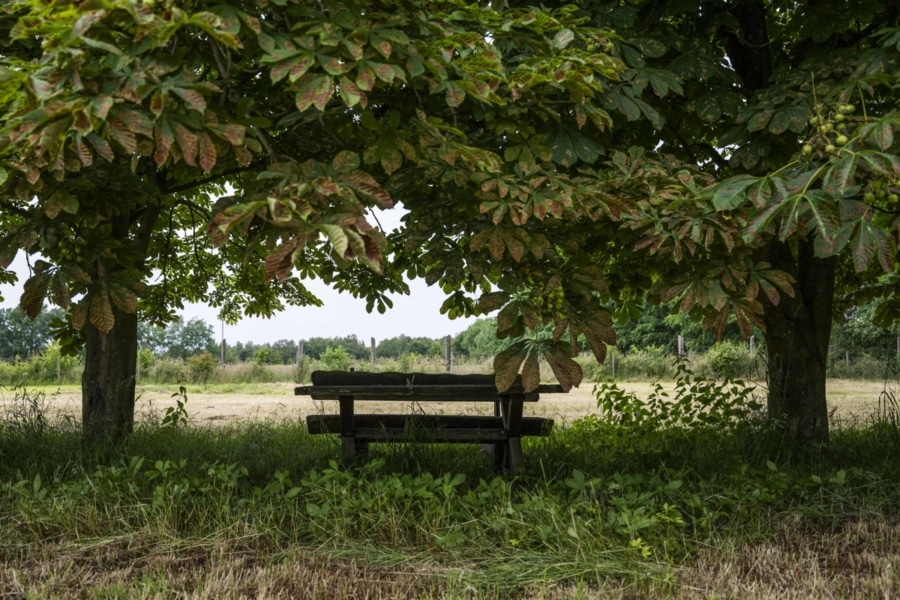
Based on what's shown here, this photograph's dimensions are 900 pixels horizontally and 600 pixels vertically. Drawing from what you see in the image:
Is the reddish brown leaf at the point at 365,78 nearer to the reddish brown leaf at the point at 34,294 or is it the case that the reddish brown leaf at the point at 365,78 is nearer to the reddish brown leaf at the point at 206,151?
the reddish brown leaf at the point at 206,151

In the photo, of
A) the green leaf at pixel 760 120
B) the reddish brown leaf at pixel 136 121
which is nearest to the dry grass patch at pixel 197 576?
the reddish brown leaf at pixel 136 121

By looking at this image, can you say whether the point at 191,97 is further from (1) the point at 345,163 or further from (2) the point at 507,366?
(2) the point at 507,366

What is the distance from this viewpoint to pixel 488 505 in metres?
3.74

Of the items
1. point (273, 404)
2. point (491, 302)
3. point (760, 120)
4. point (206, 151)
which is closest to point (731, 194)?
point (491, 302)

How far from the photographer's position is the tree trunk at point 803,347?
5383 mm

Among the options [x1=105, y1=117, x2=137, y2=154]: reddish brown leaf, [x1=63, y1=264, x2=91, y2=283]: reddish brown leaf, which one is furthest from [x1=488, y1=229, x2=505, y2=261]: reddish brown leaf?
[x1=63, y1=264, x2=91, y2=283]: reddish brown leaf

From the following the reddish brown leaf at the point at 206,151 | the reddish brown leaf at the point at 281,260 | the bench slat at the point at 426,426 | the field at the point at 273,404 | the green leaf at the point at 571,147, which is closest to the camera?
the reddish brown leaf at the point at 281,260

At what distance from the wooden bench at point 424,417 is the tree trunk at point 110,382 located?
1.51 m

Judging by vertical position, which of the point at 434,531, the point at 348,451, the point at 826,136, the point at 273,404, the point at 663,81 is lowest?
the point at 273,404

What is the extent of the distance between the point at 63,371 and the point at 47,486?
18.0 metres

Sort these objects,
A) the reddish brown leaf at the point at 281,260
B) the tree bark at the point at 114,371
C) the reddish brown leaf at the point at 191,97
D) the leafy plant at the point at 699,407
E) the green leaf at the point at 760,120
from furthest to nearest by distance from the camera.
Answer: the leafy plant at the point at 699,407
the tree bark at the point at 114,371
the green leaf at the point at 760,120
the reddish brown leaf at the point at 191,97
the reddish brown leaf at the point at 281,260

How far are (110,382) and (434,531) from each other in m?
3.09

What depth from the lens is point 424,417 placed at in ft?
16.3

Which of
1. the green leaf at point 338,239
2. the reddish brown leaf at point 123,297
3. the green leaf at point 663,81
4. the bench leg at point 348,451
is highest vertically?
the green leaf at point 663,81
